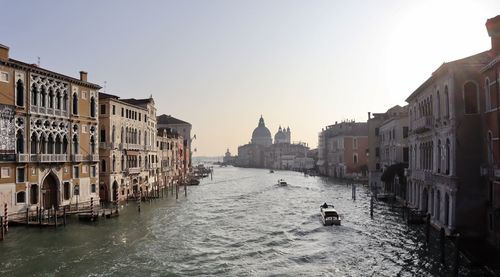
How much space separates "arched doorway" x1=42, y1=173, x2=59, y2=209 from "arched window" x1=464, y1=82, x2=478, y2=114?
28.1m

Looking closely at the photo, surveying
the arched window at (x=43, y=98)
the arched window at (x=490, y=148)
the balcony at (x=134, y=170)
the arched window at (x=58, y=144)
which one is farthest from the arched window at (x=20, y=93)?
the arched window at (x=490, y=148)

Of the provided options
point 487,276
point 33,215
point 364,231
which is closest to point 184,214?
point 33,215

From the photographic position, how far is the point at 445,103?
24359 mm

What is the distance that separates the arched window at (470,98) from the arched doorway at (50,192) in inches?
1106

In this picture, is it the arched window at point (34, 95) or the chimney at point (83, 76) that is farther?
the chimney at point (83, 76)

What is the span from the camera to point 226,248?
23828 mm

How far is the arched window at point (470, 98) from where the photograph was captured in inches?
878

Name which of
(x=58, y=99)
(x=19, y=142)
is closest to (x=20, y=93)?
(x=19, y=142)

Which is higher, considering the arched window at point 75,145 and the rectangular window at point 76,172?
the arched window at point 75,145

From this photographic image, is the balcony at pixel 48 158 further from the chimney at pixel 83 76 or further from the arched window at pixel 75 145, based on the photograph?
the chimney at pixel 83 76

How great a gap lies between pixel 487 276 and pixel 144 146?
137 ft

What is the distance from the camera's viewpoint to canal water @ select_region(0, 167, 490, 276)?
19.3 meters

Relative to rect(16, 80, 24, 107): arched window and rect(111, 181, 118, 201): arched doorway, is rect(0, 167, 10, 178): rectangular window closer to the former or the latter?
rect(16, 80, 24, 107): arched window

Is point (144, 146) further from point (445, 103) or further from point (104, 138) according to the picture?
point (445, 103)
